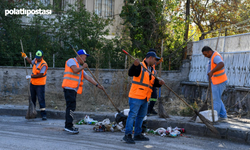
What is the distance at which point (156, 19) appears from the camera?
44.2 ft

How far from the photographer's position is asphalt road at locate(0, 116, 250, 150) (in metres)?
4.95

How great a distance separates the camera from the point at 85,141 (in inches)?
213

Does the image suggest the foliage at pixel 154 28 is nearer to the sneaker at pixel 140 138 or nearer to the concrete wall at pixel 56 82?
the concrete wall at pixel 56 82

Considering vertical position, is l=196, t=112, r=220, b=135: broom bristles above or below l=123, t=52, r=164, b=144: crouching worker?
below

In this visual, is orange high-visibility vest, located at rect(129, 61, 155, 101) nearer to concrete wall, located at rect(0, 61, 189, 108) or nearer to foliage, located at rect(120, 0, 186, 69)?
concrete wall, located at rect(0, 61, 189, 108)

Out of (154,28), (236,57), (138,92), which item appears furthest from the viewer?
(154,28)

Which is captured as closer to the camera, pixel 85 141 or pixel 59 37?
pixel 85 141

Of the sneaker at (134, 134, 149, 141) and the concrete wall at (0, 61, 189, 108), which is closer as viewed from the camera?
the sneaker at (134, 134, 149, 141)

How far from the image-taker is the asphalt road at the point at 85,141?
4.95 metres

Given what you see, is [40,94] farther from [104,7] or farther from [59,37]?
[104,7]

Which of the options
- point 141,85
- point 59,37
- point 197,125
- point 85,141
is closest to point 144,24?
point 59,37

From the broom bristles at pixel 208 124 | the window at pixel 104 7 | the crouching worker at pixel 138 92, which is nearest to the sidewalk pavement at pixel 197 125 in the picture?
the broom bristles at pixel 208 124

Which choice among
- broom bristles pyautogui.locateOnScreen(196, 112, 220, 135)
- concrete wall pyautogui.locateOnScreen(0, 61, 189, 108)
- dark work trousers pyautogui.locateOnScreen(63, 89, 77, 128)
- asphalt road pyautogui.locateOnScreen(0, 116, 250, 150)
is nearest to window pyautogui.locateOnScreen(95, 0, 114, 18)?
concrete wall pyautogui.locateOnScreen(0, 61, 189, 108)

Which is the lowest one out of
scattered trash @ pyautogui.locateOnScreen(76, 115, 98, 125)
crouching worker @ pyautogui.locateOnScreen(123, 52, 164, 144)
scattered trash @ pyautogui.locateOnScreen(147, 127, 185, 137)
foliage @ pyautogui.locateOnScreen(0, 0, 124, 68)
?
scattered trash @ pyautogui.locateOnScreen(76, 115, 98, 125)
